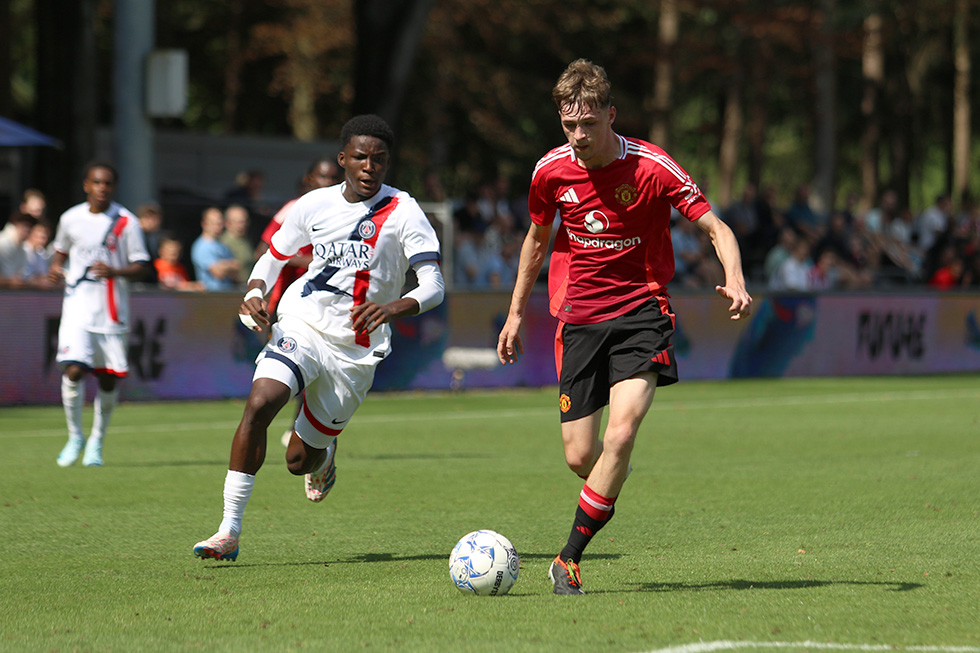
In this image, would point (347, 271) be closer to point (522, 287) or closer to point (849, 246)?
point (522, 287)

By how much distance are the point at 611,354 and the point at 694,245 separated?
54.8ft

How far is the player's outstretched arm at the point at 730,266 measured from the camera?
19.4ft

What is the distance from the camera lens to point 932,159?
58812mm

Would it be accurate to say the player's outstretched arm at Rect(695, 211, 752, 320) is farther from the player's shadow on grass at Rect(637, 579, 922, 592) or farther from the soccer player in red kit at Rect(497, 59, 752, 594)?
the player's shadow on grass at Rect(637, 579, 922, 592)

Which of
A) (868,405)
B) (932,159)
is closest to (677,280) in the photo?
(868,405)

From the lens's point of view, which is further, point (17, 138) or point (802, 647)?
point (17, 138)

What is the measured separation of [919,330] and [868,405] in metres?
6.03

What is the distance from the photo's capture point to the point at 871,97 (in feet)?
132

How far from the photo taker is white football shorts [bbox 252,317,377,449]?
Answer: 22.6 feet

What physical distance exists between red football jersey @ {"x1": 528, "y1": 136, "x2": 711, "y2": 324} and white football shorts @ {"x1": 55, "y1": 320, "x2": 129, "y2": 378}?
5618 millimetres

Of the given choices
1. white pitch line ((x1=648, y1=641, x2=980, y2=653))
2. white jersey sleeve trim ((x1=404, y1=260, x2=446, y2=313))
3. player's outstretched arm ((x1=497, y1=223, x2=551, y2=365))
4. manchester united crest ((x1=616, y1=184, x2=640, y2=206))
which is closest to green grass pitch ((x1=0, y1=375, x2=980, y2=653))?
white pitch line ((x1=648, y1=641, x2=980, y2=653))

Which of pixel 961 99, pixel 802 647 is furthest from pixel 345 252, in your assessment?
pixel 961 99

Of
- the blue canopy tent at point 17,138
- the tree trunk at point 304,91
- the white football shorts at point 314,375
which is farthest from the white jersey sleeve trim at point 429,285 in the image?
the tree trunk at point 304,91

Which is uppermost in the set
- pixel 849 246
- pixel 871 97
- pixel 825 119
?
pixel 871 97
